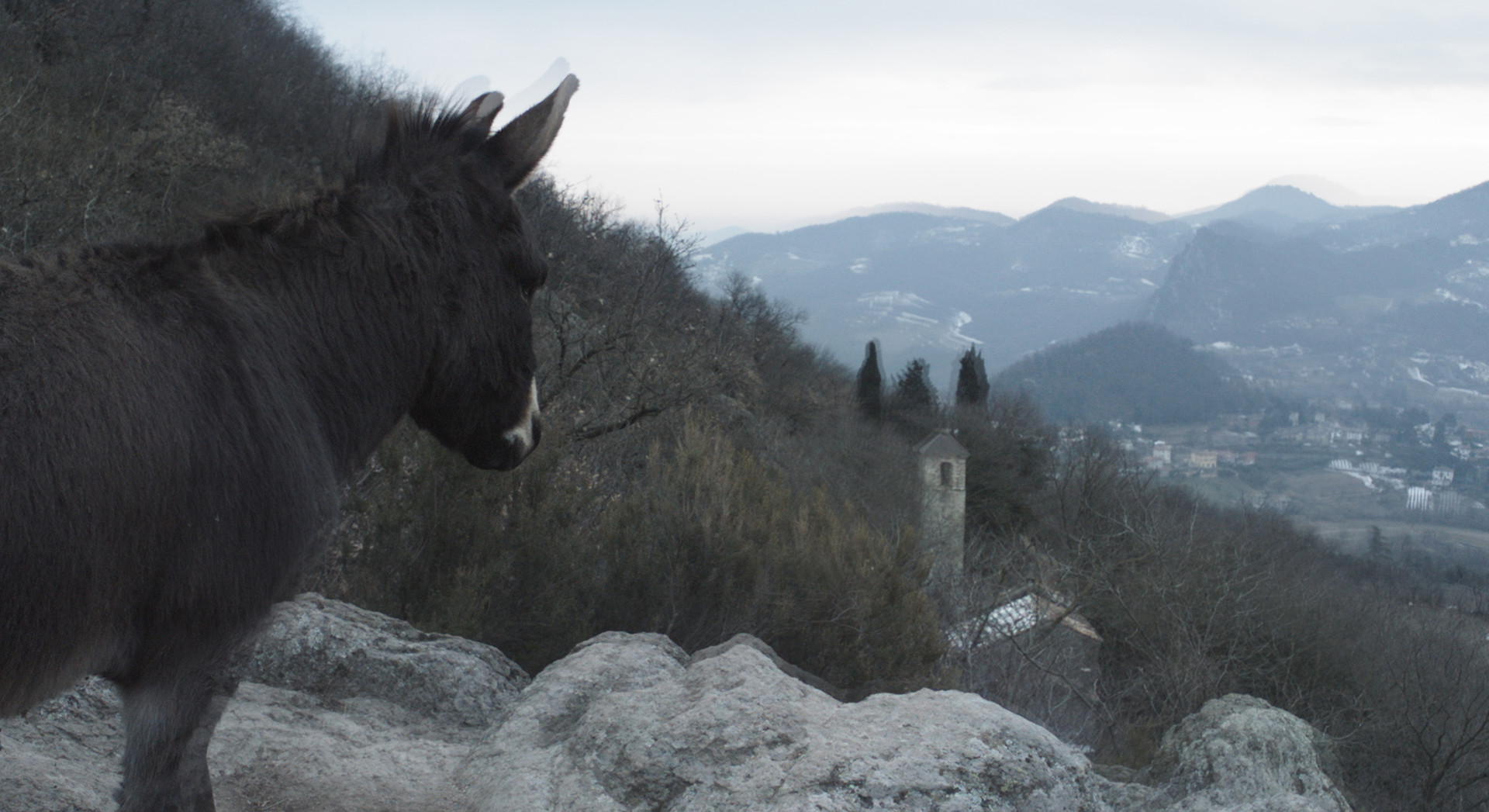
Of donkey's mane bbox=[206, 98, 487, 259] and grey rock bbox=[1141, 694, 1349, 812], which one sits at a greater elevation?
donkey's mane bbox=[206, 98, 487, 259]

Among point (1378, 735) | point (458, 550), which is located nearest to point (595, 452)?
point (458, 550)

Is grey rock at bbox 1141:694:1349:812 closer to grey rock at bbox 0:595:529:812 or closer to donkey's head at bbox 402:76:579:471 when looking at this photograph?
grey rock at bbox 0:595:529:812

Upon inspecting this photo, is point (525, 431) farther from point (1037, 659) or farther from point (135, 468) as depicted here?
point (1037, 659)

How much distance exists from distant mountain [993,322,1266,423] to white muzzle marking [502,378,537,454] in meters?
97.0

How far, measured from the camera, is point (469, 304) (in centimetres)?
244

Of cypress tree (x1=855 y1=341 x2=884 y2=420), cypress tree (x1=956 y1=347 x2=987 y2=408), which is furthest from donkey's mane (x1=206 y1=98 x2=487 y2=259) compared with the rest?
cypress tree (x1=956 y1=347 x2=987 y2=408)

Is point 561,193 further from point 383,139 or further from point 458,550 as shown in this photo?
point 383,139

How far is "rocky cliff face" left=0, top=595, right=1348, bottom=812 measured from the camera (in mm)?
2791

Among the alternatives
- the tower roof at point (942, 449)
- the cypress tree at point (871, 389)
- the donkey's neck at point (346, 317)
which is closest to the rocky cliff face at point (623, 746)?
the donkey's neck at point (346, 317)

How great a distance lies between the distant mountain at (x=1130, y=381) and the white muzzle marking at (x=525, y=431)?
97048 mm

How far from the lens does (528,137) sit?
2443mm

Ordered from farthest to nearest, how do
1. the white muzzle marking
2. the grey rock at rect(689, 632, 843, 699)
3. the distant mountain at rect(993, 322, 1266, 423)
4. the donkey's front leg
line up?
1. the distant mountain at rect(993, 322, 1266, 423)
2. the grey rock at rect(689, 632, 843, 699)
3. the white muzzle marking
4. the donkey's front leg

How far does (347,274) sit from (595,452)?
10.0m

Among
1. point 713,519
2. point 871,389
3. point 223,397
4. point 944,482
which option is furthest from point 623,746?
point 871,389
